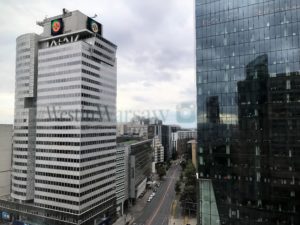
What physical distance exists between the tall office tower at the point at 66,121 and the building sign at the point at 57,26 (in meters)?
0.32

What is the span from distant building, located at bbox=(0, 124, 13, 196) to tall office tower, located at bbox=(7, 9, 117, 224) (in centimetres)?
1936

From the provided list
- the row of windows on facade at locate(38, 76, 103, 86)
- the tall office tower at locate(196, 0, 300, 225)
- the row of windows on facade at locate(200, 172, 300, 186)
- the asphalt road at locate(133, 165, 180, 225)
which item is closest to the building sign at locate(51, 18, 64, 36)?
the row of windows on facade at locate(38, 76, 103, 86)

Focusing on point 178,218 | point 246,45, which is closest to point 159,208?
point 178,218

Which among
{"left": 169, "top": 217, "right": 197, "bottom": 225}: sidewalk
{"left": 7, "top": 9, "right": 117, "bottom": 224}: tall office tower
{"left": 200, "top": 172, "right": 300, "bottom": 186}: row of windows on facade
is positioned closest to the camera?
{"left": 200, "top": 172, "right": 300, "bottom": 186}: row of windows on facade

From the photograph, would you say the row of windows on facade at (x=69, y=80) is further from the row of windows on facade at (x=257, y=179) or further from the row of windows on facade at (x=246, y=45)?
the row of windows on facade at (x=257, y=179)

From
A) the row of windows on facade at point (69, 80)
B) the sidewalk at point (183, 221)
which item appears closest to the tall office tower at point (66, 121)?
the row of windows on facade at point (69, 80)

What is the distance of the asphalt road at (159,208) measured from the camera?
87731 millimetres

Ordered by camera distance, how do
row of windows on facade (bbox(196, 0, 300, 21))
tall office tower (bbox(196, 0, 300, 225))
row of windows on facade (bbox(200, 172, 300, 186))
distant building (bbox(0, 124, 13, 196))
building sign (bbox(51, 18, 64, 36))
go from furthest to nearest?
1. distant building (bbox(0, 124, 13, 196))
2. building sign (bbox(51, 18, 64, 36))
3. row of windows on facade (bbox(196, 0, 300, 21))
4. tall office tower (bbox(196, 0, 300, 225))
5. row of windows on facade (bbox(200, 172, 300, 186))

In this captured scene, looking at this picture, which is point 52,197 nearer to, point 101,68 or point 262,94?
point 101,68

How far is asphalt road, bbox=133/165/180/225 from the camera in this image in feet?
288

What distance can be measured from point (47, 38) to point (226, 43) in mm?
60071

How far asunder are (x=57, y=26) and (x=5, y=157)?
186 ft

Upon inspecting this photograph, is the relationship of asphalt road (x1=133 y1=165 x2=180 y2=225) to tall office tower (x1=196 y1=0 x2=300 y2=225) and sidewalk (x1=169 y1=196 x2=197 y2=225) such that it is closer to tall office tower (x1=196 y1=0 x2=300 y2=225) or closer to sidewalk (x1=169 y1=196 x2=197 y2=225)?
sidewalk (x1=169 y1=196 x2=197 y2=225)

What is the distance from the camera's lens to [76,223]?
70500 millimetres
